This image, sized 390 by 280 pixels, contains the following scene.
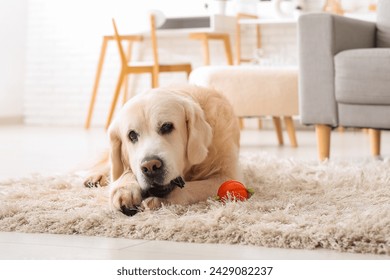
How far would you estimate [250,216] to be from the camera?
1.66m

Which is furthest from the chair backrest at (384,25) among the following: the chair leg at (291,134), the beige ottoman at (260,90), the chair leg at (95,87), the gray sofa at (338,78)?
the chair leg at (95,87)

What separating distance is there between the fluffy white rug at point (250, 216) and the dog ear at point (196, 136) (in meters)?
0.14

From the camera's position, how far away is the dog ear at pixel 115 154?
77.5 inches

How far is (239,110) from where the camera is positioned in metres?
4.10

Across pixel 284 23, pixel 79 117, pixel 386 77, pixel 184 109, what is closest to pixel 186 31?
pixel 284 23

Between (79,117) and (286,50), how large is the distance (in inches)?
86.3

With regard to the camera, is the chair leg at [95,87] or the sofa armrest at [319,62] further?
the chair leg at [95,87]

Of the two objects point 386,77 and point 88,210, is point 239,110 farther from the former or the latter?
point 88,210

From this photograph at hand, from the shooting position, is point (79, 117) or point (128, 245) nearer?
point (128, 245)

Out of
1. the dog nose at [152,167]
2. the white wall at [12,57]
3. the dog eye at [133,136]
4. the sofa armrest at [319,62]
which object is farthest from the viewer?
the white wall at [12,57]

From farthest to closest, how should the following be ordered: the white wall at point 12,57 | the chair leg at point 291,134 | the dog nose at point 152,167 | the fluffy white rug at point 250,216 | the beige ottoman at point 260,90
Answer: the white wall at point 12,57 → the chair leg at point 291,134 → the beige ottoman at point 260,90 → the dog nose at point 152,167 → the fluffy white rug at point 250,216

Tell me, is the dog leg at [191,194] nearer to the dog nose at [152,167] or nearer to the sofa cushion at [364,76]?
the dog nose at [152,167]

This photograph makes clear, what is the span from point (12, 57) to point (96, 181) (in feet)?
15.6

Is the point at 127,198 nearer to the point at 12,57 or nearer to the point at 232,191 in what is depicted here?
the point at 232,191
